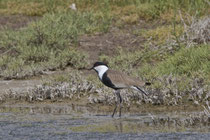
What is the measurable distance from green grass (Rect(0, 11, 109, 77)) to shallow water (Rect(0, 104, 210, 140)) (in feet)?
10.0

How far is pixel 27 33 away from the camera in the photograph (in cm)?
1342

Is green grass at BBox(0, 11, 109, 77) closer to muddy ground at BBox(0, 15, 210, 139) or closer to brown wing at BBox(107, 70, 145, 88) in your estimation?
muddy ground at BBox(0, 15, 210, 139)

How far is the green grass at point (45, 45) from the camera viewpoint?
39.6 feet

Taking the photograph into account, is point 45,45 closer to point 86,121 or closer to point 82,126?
point 86,121

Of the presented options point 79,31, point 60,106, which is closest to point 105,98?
point 60,106

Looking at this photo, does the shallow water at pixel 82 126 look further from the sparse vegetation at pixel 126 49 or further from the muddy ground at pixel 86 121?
the sparse vegetation at pixel 126 49

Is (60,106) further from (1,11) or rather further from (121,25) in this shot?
(1,11)

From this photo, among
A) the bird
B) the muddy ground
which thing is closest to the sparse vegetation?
the muddy ground

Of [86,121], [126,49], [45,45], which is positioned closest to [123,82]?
[86,121]

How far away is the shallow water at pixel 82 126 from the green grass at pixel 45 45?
10.0 ft

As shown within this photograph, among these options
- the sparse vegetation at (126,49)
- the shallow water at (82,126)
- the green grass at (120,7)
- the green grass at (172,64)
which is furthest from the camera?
the green grass at (120,7)

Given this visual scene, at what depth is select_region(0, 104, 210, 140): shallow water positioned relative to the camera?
677cm

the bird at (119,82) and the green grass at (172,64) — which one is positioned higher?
the green grass at (172,64)

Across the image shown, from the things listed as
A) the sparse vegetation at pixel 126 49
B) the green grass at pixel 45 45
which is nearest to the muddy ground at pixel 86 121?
the sparse vegetation at pixel 126 49
